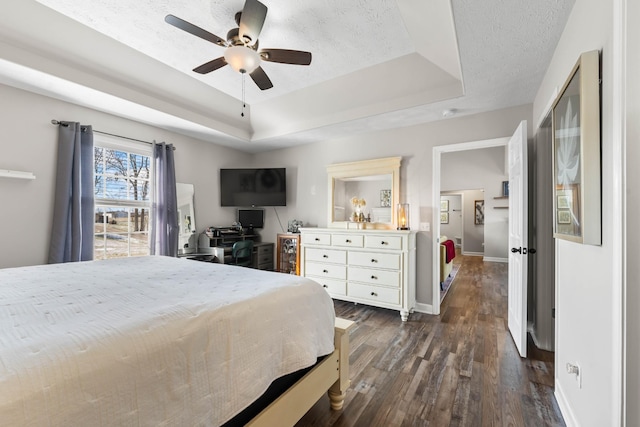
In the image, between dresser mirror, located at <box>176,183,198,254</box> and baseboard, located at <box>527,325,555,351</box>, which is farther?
dresser mirror, located at <box>176,183,198,254</box>

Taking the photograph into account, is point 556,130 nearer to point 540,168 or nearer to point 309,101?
point 540,168

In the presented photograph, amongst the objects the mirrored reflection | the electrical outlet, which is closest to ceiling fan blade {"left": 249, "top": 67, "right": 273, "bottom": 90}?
the mirrored reflection

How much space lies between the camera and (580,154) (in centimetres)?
131

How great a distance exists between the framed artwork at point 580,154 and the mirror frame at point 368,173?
204 cm

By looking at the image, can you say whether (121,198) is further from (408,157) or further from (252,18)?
(408,157)

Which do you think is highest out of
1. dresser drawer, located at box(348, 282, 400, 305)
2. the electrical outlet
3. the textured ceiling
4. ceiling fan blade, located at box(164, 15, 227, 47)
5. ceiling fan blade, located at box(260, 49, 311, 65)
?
the textured ceiling

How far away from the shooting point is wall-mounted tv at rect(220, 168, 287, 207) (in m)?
4.59

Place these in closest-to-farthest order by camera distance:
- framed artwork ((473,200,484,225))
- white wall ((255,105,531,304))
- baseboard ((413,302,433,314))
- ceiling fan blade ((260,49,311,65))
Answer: ceiling fan blade ((260,49,311,65)) < white wall ((255,105,531,304)) < baseboard ((413,302,433,314)) < framed artwork ((473,200,484,225))

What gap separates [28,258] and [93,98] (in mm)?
1684

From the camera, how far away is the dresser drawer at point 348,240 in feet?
11.4

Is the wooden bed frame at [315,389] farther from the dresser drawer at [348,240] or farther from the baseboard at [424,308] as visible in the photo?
the baseboard at [424,308]

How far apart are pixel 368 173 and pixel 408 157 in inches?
22.3

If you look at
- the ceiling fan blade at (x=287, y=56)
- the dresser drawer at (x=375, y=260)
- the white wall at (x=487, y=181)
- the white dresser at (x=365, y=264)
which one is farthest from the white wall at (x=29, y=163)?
the white wall at (x=487, y=181)

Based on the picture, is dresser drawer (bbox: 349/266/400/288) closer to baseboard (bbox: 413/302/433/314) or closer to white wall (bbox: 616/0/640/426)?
baseboard (bbox: 413/302/433/314)
